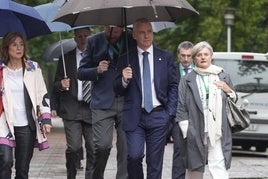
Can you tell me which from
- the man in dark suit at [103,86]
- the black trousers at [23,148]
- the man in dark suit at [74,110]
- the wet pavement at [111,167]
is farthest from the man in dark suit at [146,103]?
the wet pavement at [111,167]

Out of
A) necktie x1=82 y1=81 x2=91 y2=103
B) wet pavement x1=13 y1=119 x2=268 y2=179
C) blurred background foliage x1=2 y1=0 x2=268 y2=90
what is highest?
necktie x1=82 y1=81 x2=91 y2=103

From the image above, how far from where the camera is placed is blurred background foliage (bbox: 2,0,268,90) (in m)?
28.5

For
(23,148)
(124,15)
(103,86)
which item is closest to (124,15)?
(124,15)

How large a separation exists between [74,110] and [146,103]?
2289 mm

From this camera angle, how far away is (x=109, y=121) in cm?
925

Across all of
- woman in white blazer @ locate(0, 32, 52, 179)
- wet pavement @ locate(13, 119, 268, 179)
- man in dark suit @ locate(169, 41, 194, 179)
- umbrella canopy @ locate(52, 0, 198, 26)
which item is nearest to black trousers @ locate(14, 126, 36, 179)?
woman in white blazer @ locate(0, 32, 52, 179)

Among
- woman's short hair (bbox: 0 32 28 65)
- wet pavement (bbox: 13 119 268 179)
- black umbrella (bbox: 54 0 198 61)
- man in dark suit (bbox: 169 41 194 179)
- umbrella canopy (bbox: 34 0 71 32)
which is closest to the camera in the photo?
woman's short hair (bbox: 0 32 28 65)

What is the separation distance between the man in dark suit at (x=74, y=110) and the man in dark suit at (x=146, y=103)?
2001 mm

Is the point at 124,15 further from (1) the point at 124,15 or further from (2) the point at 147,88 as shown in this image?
(2) the point at 147,88

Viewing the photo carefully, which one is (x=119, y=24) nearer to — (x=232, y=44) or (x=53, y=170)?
(x=53, y=170)

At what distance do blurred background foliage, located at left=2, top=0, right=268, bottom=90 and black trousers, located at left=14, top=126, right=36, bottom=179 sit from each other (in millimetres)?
19982

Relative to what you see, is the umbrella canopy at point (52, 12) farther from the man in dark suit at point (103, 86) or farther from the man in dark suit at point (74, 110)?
the man in dark suit at point (103, 86)

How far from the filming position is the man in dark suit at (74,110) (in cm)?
1041

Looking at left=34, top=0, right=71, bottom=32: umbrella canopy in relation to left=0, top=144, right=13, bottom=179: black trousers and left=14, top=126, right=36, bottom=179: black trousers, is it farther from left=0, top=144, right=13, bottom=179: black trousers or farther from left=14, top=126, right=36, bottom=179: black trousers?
left=0, top=144, right=13, bottom=179: black trousers
